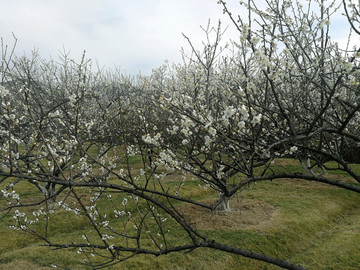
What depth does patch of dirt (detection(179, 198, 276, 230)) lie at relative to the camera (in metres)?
9.96

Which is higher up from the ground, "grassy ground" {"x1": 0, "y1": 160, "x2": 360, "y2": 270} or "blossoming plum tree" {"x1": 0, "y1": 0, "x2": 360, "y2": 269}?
"blossoming plum tree" {"x1": 0, "y1": 0, "x2": 360, "y2": 269}

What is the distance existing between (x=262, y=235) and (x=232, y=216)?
5.21ft

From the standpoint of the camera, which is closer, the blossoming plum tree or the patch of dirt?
the blossoming plum tree

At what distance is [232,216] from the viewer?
10633 millimetres

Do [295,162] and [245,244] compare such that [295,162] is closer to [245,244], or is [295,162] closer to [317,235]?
[317,235]

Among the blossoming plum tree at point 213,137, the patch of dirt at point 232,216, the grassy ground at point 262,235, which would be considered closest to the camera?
the blossoming plum tree at point 213,137

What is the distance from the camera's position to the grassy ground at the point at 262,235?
26.0 feet

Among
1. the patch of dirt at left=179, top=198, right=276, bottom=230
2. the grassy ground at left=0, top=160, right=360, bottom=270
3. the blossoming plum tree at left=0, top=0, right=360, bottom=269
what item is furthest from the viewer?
the patch of dirt at left=179, top=198, right=276, bottom=230

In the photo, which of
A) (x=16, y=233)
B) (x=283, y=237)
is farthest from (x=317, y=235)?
(x=16, y=233)

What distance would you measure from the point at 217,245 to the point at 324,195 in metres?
12.6

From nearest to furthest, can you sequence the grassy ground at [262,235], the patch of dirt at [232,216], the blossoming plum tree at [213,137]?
the blossoming plum tree at [213,137]
the grassy ground at [262,235]
the patch of dirt at [232,216]

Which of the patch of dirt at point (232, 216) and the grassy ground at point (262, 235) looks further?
the patch of dirt at point (232, 216)

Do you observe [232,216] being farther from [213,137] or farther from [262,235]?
[213,137]

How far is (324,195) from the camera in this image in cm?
1376
